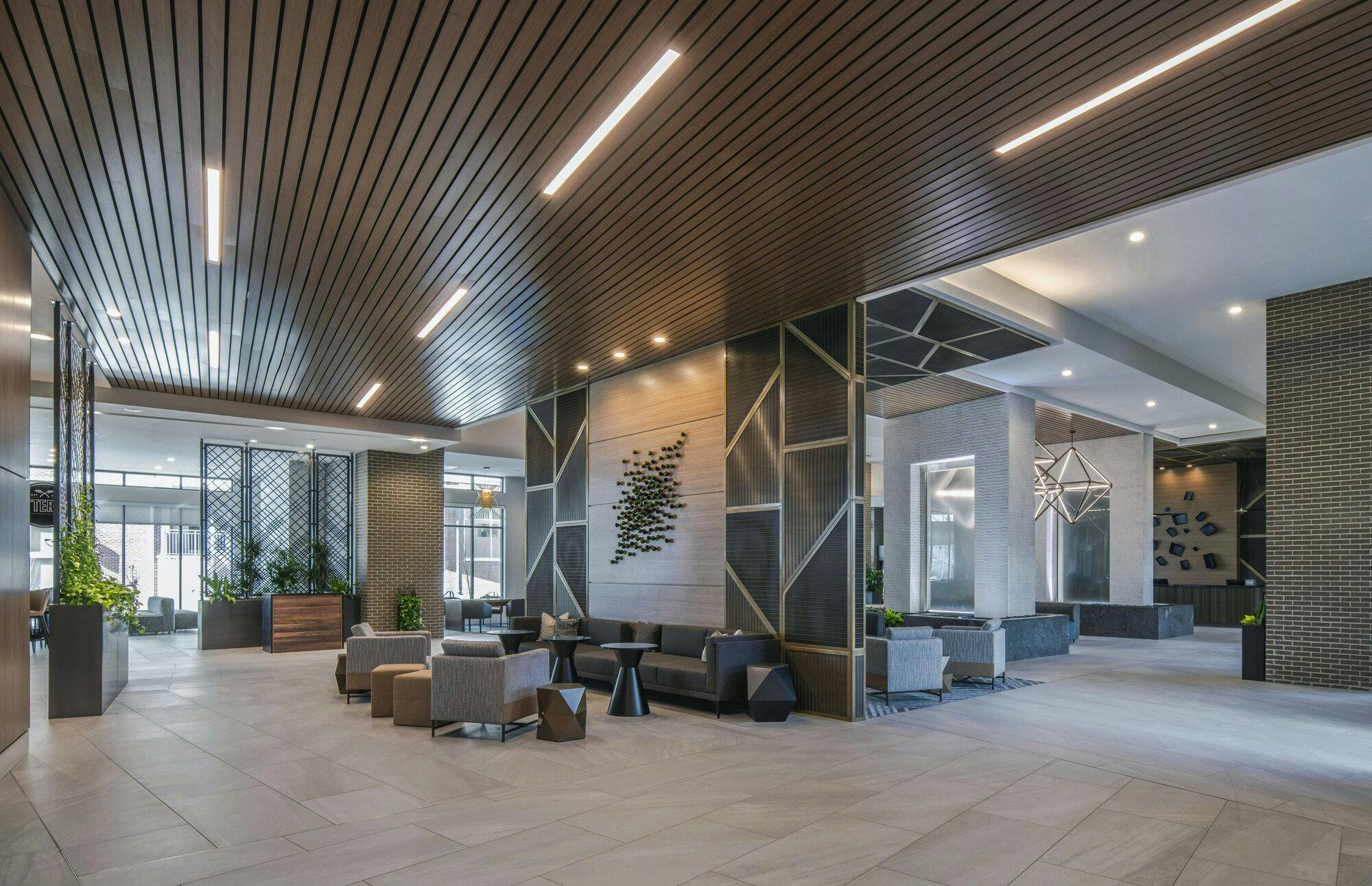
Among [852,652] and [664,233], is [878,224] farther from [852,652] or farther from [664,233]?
[852,652]

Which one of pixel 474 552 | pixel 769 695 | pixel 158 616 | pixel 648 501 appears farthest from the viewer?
pixel 474 552

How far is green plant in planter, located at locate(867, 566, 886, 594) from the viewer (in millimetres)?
14266

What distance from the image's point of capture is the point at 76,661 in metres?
7.67

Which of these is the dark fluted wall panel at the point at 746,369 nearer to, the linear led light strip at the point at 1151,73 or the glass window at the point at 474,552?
the linear led light strip at the point at 1151,73

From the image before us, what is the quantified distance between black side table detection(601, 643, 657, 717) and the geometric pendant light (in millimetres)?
8587

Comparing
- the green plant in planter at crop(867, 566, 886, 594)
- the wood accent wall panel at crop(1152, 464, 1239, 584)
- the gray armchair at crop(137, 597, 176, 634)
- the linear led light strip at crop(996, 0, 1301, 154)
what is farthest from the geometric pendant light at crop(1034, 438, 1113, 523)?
the gray armchair at crop(137, 597, 176, 634)

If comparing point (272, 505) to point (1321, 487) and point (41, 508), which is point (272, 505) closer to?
point (41, 508)

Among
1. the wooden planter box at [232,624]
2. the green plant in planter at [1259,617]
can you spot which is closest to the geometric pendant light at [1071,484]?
the green plant in planter at [1259,617]

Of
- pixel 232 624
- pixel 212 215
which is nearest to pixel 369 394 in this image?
pixel 232 624

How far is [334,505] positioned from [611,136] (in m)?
14.0

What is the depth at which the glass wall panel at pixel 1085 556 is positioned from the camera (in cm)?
1753

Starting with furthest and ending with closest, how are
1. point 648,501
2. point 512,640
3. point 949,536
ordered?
point 949,536
point 648,501
point 512,640

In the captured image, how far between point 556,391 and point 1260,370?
A: 10.9m

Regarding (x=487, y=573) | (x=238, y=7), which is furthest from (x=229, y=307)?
(x=487, y=573)
